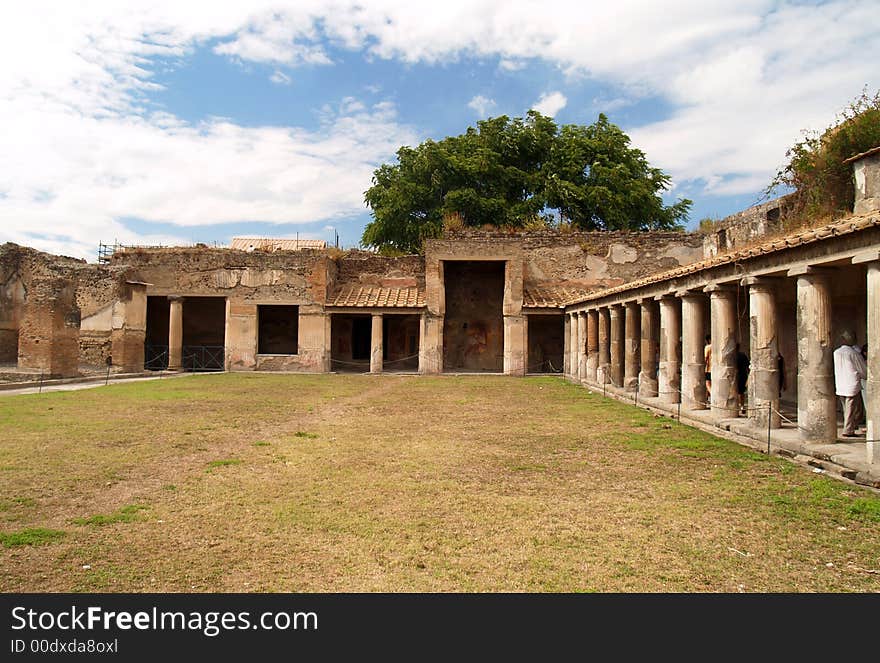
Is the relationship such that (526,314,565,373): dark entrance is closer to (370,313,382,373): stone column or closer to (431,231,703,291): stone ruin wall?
(431,231,703,291): stone ruin wall

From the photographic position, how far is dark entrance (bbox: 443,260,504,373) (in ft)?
85.4

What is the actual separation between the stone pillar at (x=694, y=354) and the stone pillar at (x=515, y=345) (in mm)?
10856

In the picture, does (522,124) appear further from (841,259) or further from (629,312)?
(841,259)

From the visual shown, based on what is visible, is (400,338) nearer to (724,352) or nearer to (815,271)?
(724,352)

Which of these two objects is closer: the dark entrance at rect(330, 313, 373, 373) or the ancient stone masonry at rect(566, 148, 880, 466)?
the ancient stone masonry at rect(566, 148, 880, 466)

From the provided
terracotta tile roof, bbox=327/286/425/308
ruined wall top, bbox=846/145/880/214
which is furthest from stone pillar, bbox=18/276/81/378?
ruined wall top, bbox=846/145/880/214

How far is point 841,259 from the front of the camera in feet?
23.4

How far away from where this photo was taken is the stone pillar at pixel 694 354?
1165 centimetres

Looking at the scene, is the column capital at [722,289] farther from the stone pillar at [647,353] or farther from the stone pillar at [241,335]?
the stone pillar at [241,335]

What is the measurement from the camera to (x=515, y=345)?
22.7 metres

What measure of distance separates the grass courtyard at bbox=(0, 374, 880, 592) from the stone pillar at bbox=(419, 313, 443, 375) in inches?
498

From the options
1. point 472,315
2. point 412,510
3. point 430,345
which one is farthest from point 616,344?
point 412,510

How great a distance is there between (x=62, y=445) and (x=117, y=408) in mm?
3940

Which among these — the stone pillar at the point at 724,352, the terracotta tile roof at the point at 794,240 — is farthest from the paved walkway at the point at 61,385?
the stone pillar at the point at 724,352
